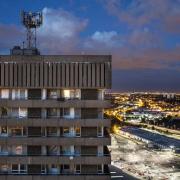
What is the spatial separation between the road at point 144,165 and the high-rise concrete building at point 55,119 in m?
73.2

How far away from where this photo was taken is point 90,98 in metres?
54.2

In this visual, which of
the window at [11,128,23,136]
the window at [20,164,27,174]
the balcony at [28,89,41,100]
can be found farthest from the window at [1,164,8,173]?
the balcony at [28,89,41,100]

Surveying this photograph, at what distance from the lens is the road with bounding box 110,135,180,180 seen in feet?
444

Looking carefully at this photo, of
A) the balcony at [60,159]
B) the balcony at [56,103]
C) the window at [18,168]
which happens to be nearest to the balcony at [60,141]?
the balcony at [60,159]

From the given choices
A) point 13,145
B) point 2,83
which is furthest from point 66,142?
point 2,83

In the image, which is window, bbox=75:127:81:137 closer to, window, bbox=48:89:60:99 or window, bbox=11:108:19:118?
window, bbox=48:89:60:99

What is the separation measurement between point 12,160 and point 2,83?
27.0ft

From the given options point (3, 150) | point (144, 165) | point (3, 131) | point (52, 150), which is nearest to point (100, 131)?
point (52, 150)

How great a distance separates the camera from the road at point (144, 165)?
135250 millimetres

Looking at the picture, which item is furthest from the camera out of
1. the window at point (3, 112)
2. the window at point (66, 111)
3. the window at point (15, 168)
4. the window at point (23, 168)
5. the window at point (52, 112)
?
the window at point (3, 112)

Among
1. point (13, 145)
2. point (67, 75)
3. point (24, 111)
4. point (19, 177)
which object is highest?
point (67, 75)

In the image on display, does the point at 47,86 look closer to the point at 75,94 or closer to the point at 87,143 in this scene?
the point at 75,94

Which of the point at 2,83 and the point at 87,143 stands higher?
the point at 2,83

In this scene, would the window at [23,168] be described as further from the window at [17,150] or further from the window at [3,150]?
the window at [3,150]
